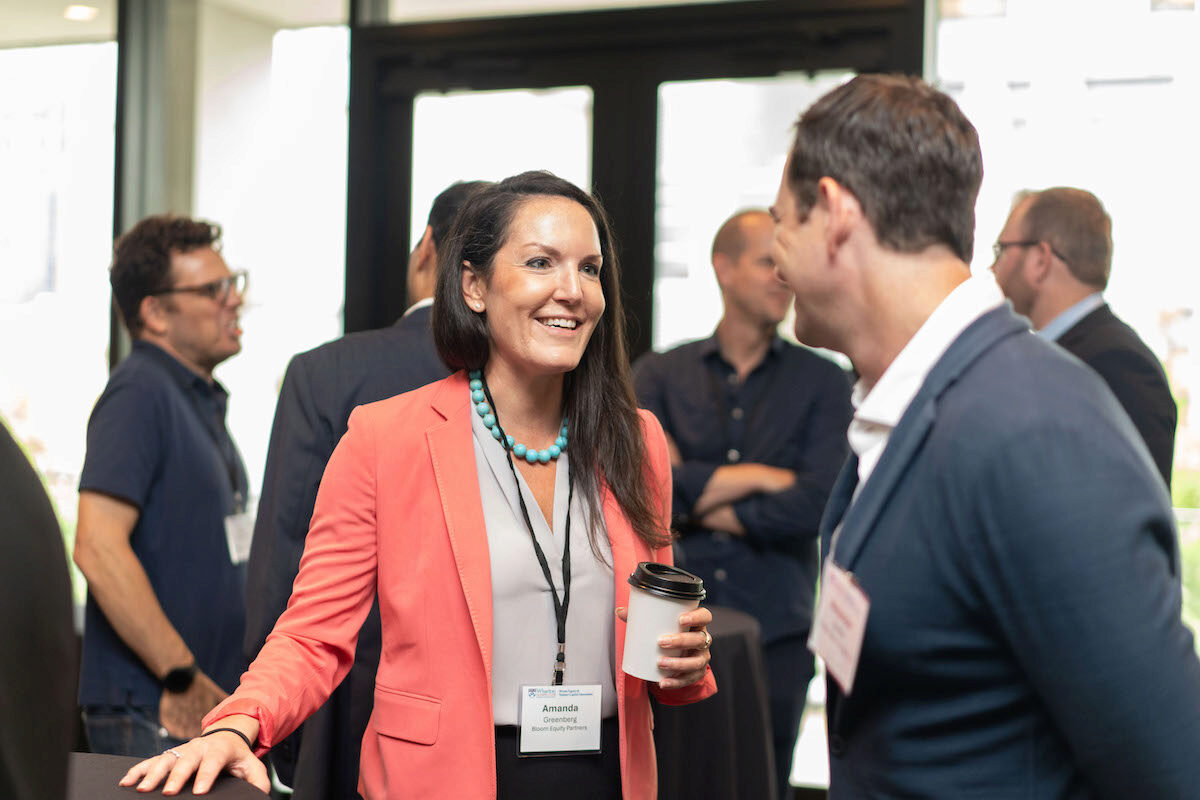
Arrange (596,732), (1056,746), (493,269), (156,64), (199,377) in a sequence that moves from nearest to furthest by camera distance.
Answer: (1056,746) < (596,732) < (493,269) < (199,377) < (156,64)

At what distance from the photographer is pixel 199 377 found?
2.86m

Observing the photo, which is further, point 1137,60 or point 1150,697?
point 1137,60

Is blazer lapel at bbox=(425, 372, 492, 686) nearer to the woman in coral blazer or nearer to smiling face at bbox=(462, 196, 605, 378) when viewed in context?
the woman in coral blazer

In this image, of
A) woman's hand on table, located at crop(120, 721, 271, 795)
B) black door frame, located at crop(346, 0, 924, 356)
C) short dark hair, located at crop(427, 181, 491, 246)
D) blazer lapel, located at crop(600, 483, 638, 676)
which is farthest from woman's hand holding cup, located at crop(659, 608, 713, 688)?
black door frame, located at crop(346, 0, 924, 356)

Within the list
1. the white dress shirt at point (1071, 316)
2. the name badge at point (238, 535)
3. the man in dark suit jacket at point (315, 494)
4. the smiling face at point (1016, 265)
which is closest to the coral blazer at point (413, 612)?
the man in dark suit jacket at point (315, 494)

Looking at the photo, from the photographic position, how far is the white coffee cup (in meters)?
1.46

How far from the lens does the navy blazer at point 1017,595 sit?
969 millimetres

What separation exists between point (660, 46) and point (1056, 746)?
3.64m

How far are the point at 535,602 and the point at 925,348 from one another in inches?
29.8

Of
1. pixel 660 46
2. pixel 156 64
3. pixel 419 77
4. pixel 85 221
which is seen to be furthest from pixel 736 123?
pixel 85 221

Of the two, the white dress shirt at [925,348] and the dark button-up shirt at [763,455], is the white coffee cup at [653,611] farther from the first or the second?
the dark button-up shirt at [763,455]

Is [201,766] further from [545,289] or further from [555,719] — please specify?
[545,289]

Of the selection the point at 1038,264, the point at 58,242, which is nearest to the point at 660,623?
the point at 1038,264

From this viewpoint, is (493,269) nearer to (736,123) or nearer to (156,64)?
(736,123)
